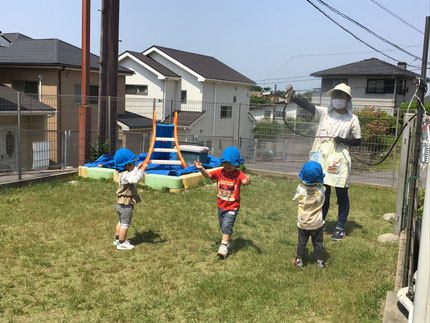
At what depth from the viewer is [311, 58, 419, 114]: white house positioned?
31391 millimetres

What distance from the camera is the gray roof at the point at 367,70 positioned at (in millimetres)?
31438

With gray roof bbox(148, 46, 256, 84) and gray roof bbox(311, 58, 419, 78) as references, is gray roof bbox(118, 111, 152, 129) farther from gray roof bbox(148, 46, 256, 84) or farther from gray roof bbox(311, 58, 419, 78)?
gray roof bbox(311, 58, 419, 78)

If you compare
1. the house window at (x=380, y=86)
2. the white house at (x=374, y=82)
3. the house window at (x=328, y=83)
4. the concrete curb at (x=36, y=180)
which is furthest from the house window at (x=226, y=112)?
the house window at (x=328, y=83)

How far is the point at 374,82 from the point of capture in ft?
107

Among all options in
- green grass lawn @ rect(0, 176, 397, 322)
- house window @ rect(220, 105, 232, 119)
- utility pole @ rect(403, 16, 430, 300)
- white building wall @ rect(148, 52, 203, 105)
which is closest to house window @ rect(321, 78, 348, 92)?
white building wall @ rect(148, 52, 203, 105)

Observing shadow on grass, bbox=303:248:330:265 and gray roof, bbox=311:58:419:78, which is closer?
shadow on grass, bbox=303:248:330:265

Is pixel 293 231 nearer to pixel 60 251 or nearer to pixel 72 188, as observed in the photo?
pixel 60 251

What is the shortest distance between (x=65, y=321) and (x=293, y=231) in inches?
140

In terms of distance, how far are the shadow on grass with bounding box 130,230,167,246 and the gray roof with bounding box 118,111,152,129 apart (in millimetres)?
14252

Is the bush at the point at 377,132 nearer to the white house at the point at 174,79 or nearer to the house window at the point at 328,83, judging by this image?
the white house at the point at 174,79

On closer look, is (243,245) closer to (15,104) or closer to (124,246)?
(124,246)

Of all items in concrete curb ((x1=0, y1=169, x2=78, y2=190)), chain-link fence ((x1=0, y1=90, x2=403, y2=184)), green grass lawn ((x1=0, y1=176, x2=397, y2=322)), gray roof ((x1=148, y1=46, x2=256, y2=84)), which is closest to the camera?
green grass lawn ((x1=0, y1=176, x2=397, y2=322))

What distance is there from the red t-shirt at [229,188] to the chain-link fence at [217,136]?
610cm

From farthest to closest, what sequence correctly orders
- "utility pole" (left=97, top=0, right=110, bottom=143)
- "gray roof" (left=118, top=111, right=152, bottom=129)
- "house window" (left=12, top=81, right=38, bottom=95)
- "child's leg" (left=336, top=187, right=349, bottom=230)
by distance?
"gray roof" (left=118, top=111, right=152, bottom=129) → "house window" (left=12, top=81, right=38, bottom=95) → "utility pole" (left=97, top=0, right=110, bottom=143) → "child's leg" (left=336, top=187, right=349, bottom=230)
